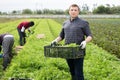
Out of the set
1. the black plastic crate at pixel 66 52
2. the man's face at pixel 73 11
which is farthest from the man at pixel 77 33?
the black plastic crate at pixel 66 52

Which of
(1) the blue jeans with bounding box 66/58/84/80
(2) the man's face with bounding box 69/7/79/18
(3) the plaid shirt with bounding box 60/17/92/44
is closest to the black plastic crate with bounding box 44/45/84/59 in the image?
(1) the blue jeans with bounding box 66/58/84/80

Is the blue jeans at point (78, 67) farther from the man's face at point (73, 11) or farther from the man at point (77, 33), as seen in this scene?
the man's face at point (73, 11)

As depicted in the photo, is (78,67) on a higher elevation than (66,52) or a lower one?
lower

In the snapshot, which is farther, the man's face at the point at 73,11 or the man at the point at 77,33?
the man at the point at 77,33

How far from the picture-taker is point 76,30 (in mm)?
7523

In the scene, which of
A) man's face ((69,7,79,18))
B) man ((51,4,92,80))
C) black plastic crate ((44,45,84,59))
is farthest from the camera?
man ((51,4,92,80))

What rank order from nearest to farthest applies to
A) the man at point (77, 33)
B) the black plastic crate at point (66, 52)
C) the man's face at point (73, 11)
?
the black plastic crate at point (66, 52)
the man's face at point (73, 11)
the man at point (77, 33)

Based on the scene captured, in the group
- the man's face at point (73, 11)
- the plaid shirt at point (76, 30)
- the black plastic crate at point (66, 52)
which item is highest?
the man's face at point (73, 11)

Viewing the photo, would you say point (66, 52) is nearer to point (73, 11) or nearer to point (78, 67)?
point (78, 67)

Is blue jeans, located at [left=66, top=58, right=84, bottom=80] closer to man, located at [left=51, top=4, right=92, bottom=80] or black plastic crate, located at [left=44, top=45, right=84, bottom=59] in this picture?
man, located at [left=51, top=4, right=92, bottom=80]

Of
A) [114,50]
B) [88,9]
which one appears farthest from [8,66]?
[88,9]

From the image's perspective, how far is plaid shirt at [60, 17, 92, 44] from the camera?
751 cm

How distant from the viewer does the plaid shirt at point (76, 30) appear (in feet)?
24.6

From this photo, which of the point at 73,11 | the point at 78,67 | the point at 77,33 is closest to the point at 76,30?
the point at 77,33
